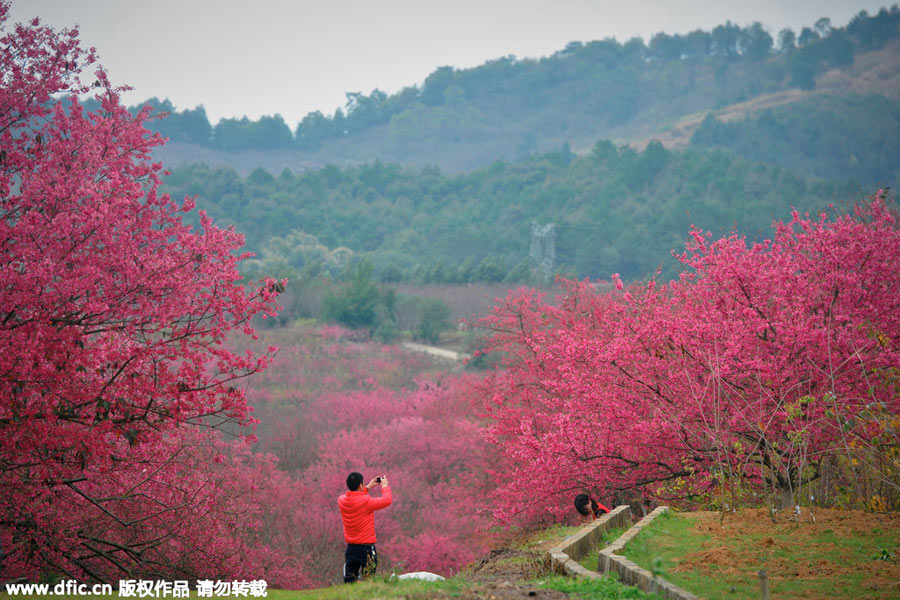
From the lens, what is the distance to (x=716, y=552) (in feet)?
21.4

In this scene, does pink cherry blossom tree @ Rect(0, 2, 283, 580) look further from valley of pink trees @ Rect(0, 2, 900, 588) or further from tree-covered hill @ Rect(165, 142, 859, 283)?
tree-covered hill @ Rect(165, 142, 859, 283)

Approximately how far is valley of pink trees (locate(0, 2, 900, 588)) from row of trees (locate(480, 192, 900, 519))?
0.04 m

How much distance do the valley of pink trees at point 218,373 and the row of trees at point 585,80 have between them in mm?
115836

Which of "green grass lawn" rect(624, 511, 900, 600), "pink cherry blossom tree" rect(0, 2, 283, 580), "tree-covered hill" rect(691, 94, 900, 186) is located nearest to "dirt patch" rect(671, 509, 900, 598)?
"green grass lawn" rect(624, 511, 900, 600)

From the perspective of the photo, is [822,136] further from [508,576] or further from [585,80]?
[508,576]

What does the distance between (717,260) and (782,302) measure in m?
0.97

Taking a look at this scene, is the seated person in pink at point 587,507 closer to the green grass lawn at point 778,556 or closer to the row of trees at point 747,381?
the row of trees at point 747,381

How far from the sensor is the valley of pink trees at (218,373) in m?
6.34

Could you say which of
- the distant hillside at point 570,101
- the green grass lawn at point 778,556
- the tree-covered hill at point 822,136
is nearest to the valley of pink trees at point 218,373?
the green grass lawn at point 778,556

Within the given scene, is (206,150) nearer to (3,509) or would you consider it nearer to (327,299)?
(327,299)

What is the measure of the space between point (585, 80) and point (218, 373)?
15408cm

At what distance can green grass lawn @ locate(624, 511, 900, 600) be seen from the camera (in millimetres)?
5622

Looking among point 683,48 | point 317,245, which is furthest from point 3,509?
point 683,48

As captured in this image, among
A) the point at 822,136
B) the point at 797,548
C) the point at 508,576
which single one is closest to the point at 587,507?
the point at 508,576
